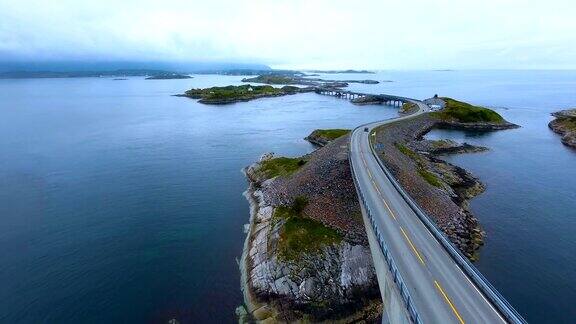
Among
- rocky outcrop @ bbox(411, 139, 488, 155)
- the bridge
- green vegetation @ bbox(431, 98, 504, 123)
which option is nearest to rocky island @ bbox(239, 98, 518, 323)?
the bridge

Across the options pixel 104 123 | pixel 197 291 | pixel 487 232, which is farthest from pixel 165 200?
pixel 104 123

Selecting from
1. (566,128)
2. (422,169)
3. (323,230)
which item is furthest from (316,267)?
(566,128)

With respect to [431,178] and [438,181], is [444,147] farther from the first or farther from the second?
[431,178]

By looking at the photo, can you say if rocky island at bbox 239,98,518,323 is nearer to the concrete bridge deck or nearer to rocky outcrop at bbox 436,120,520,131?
the concrete bridge deck

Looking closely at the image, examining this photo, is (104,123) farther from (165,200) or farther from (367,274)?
(367,274)

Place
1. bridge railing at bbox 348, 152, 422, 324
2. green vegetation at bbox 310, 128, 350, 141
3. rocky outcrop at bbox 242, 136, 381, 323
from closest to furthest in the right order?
bridge railing at bbox 348, 152, 422, 324 < rocky outcrop at bbox 242, 136, 381, 323 < green vegetation at bbox 310, 128, 350, 141

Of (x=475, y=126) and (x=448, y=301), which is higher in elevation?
(x=448, y=301)
